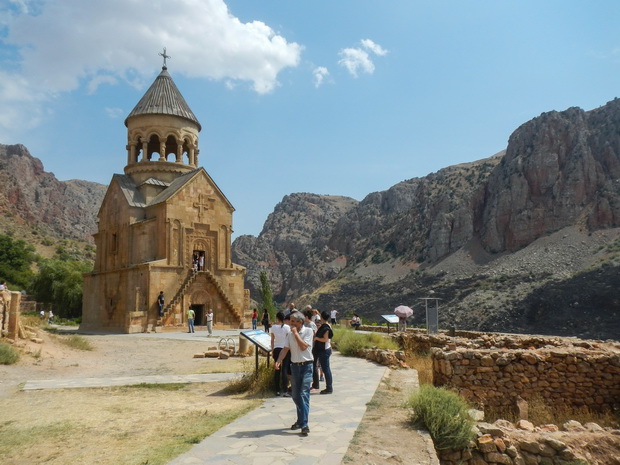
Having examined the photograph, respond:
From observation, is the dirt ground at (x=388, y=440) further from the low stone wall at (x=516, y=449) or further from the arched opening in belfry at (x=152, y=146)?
the arched opening in belfry at (x=152, y=146)

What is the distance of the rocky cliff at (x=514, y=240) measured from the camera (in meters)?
47.9

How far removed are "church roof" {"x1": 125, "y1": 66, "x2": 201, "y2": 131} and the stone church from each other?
0.18 feet

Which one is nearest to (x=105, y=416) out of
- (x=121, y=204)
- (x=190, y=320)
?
(x=190, y=320)

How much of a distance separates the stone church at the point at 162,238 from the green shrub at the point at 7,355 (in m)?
11.9

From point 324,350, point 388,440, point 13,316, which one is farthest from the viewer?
point 13,316

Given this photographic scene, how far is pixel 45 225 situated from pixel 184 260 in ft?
266

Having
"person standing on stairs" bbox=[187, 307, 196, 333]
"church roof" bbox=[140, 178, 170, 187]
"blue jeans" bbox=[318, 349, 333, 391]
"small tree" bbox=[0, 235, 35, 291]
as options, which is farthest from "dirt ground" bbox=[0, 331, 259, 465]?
"small tree" bbox=[0, 235, 35, 291]

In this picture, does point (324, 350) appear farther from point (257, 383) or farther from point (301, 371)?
point (301, 371)

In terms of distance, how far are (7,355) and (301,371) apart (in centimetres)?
904

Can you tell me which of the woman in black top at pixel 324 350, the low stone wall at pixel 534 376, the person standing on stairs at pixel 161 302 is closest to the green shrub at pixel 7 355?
the woman in black top at pixel 324 350

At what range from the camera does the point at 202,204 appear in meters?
27.5

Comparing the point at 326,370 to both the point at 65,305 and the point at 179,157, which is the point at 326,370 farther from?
→ the point at 65,305

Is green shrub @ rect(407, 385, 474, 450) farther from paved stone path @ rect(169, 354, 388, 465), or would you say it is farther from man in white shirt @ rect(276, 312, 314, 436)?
man in white shirt @ rect(276, 312, 314, 436)

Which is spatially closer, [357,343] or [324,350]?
[324,350]
